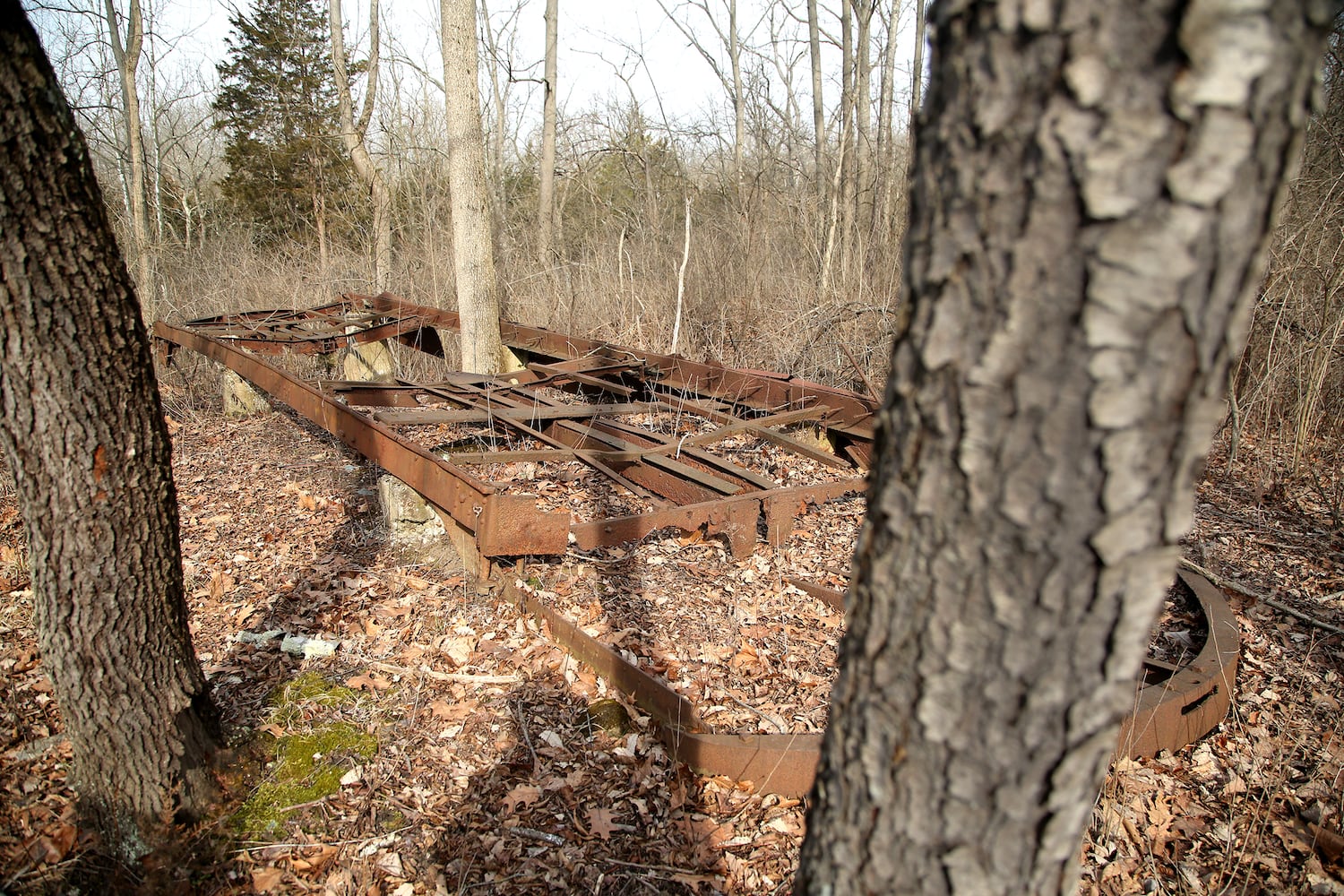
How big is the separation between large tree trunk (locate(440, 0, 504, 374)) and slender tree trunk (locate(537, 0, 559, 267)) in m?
7.10

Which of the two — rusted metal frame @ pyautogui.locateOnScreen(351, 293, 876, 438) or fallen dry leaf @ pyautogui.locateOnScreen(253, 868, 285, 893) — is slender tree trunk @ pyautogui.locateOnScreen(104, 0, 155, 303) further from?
fallen dry leaf @ pyautogui.locateOnScreen(253, 868, 285, 893)

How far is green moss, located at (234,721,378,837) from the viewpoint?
2.54 metres

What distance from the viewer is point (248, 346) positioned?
22.3 ft

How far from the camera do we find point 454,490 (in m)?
3.48

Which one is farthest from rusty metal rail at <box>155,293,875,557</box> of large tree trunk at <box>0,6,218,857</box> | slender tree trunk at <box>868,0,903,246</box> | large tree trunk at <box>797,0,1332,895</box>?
slender tree trunk at <box>868,0,903,246</box>

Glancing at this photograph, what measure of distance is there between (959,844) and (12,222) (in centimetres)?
251

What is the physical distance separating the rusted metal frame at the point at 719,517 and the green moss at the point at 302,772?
1203 millimetres

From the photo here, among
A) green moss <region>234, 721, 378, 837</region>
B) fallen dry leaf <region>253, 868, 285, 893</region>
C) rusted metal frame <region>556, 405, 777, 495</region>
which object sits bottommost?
fallen dry leaf <region>253, 868, 285, 893</region>

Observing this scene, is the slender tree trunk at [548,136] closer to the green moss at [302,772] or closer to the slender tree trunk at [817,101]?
the slender tree trunk at [817,101]

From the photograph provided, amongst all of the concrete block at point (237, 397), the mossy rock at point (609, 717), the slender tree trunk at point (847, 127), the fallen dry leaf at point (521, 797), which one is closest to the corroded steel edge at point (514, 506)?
the mossy rock at point (609, 717)

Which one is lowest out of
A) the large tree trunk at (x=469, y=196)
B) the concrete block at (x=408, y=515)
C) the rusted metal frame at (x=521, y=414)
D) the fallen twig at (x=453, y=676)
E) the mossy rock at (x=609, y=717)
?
the mossy rock at (x=609, y=717)

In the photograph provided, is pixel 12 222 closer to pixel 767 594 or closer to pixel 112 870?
pixel 112 870

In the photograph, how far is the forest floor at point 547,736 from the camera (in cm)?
240

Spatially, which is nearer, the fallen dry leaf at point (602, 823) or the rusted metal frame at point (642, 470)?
the fallen dry leaf at point (602, 823)
